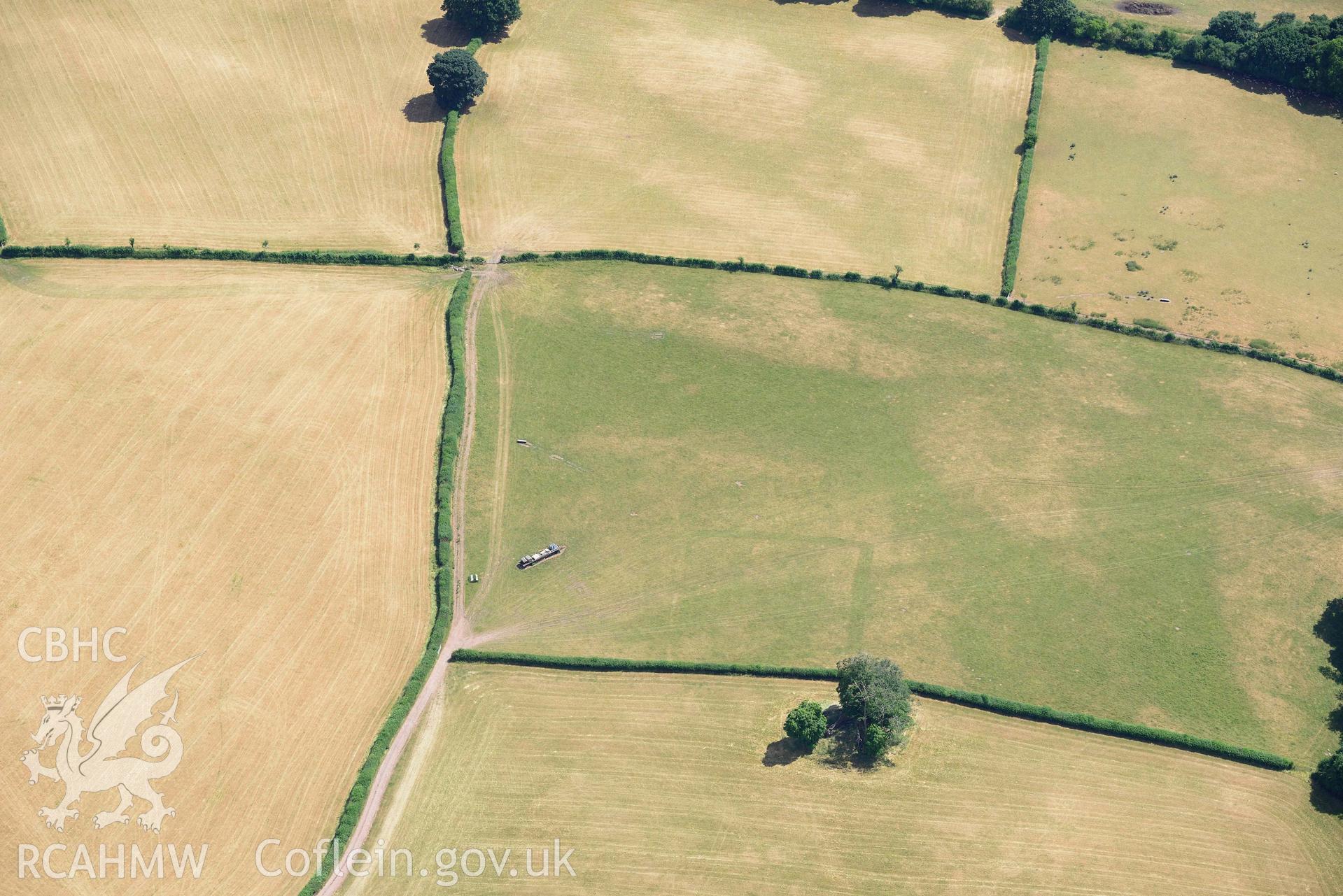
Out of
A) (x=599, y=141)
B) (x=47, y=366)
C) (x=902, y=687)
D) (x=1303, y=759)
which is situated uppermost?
(x=599, y=141)

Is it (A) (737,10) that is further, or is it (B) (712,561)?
(A) (737,10)

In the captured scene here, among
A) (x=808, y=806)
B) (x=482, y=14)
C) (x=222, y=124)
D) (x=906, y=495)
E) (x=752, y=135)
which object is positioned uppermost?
(x=482, y=14)

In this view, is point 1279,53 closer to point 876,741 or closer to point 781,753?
point 876,741

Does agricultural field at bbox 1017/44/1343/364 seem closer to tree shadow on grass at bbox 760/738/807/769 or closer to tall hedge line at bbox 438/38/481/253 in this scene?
tall hedge line at bbox 438/38/481/253

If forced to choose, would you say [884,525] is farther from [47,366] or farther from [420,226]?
[47,366]

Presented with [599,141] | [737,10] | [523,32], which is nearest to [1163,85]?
[737,10]

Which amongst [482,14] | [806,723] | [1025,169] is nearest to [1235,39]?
[1025,169]

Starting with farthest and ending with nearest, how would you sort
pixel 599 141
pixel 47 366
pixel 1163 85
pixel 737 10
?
1. pixel 737 10
2. pixel 1163 85
3. pixel 599 141
4. pixel 47 366
